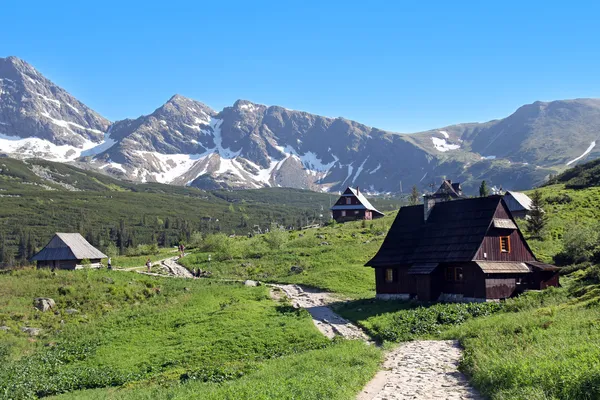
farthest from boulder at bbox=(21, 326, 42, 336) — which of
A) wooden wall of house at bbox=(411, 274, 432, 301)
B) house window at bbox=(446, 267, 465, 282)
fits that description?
house window at bbox=(446, 267, 465, 282)

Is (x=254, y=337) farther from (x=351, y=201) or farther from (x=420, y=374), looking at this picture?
(x=351, y=201)

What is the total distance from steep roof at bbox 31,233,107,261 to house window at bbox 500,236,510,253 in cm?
5246

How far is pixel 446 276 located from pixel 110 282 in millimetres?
34039

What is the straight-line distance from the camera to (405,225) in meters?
50.0

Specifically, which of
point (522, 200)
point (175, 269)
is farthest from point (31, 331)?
point (522, 200)

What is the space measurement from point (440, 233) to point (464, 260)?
4.82 m

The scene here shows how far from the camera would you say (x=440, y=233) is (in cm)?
4588

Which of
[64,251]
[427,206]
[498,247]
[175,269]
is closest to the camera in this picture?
[498,247]

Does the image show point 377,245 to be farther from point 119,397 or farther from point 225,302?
point 119,397

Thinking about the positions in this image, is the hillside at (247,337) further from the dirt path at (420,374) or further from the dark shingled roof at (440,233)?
the dark shingled roof at (440,233)

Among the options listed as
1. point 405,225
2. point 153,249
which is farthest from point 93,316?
point 153,249

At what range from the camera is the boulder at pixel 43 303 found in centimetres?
4756

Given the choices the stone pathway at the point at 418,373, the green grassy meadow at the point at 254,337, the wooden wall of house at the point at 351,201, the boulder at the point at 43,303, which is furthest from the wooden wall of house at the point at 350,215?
the stone pathway at the point at 418,373

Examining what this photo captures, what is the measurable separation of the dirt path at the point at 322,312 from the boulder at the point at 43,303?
21025 millimetres
